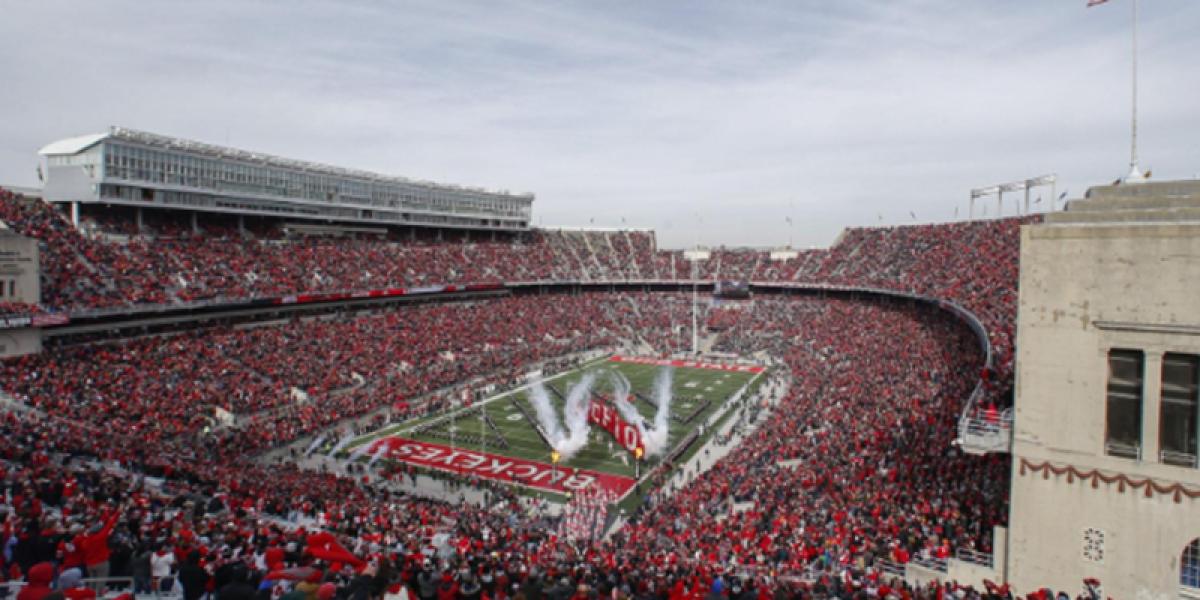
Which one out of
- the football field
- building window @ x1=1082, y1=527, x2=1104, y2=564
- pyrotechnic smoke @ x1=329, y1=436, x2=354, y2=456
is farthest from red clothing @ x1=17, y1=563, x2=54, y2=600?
pyrotechnic smoke @ x1=329, y1=436, x2=354, y2=456

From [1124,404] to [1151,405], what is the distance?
1.36 ft

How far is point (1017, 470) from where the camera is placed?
46.1 feet

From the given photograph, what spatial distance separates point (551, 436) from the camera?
32.7m

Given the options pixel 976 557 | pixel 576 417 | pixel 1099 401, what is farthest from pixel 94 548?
pixel 576 417

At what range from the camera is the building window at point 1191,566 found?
12.5 meters

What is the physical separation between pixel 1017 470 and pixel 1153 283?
4252 mm

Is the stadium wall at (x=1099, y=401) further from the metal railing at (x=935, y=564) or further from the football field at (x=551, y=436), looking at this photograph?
the football field at (x=551, y=436)

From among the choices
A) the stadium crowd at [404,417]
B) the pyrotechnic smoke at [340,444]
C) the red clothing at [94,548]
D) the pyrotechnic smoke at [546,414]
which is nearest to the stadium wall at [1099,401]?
the stadium crowd at [404,417]

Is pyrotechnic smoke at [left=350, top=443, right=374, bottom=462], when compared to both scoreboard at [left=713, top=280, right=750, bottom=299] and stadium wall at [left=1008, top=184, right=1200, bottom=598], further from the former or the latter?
scoreboard at [left=713, top=280, right=750, bottom=299]

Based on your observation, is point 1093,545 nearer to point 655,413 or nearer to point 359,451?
point 655,413

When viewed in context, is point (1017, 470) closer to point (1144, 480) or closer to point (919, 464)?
point (1144, 480)

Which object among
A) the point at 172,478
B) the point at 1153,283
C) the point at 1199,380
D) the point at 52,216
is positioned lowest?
the point at 172,478

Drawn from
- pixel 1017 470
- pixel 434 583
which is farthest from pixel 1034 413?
pixel 434 583

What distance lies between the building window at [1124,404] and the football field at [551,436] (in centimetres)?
1624
